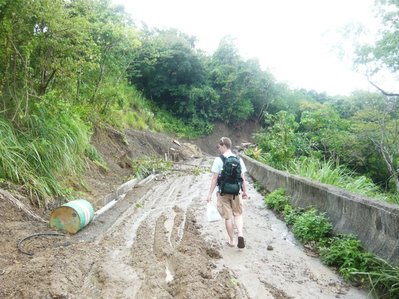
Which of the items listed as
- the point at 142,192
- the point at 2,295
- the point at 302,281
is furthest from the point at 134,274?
the point at 142,192

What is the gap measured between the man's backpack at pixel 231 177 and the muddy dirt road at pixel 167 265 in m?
0.96

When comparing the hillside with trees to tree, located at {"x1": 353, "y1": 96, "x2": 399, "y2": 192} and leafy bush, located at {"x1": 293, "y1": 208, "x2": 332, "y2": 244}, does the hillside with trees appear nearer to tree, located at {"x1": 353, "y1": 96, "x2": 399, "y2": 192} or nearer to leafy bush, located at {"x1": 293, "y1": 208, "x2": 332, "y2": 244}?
tree, located at {"x1": 353, "y1": 96, "x2": 399, "y2": 192}

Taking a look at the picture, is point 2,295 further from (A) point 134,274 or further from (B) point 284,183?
(B) point 284,183

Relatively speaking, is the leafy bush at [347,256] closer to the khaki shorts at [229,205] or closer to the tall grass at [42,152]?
A: the khaki shorts at [229,205]

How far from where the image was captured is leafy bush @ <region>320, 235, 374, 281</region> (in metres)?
4.64

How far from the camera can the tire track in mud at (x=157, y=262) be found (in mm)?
Result: 4059

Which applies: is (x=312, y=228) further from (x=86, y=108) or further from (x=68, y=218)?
(x=86, y=108)

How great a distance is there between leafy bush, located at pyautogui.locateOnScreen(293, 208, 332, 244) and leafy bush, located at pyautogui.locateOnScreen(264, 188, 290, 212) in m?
2.01

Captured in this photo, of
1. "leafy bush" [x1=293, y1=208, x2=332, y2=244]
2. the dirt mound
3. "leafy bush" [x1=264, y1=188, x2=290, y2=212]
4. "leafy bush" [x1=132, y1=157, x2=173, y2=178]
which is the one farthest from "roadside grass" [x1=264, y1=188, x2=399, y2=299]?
the dirt mound

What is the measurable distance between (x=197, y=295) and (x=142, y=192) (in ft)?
25.2

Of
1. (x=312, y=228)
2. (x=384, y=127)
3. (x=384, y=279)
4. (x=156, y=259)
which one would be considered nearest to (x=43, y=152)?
(x=156, y=259)

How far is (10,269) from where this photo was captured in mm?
4527

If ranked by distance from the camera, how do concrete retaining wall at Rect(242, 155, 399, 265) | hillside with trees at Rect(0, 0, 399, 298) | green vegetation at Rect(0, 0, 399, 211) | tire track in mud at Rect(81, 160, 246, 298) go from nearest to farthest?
tire track in mud at Rect(81, 160, 246, 298)
concrete retaining wall at Rect(242, 155, 399, 265)
hillside with trees at Rect(0, 0, 399, 298)
green vegetation at Rect(0, 0, 399, 211)

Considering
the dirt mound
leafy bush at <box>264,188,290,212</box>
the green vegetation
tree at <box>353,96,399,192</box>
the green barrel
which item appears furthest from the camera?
the dirt mound
